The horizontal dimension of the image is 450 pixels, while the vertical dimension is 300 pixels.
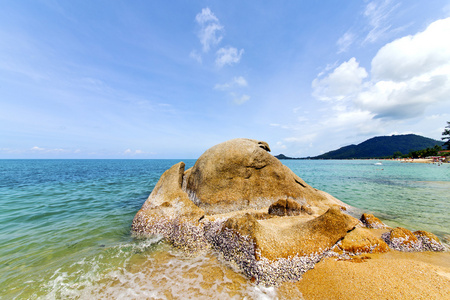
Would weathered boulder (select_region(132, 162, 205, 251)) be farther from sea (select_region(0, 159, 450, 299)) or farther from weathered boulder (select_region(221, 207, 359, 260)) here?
weathered boulder (select_region(221, 207, 359, 260))

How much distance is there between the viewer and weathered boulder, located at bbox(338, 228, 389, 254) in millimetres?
5383

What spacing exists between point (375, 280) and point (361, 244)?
156cm

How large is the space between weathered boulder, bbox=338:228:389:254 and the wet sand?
288 millimetres

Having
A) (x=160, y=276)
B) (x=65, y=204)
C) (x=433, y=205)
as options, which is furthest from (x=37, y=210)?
(x=433, y=205)

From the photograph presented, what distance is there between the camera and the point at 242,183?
9.23 meters

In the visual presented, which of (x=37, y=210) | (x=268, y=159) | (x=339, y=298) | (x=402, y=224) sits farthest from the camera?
(x=37, y=210)

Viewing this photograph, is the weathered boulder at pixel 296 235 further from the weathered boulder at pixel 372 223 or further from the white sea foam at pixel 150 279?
the weathered boulder at pixel 372 223

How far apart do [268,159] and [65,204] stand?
14741 mm

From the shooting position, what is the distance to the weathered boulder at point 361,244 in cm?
538

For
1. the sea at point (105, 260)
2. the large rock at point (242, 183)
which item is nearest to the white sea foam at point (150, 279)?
the sea at point (105, 260)

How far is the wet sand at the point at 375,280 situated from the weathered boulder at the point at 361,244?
0.94 ft

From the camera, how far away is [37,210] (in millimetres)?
11320

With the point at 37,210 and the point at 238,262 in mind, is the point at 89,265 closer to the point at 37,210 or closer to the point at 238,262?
the point at 238,262

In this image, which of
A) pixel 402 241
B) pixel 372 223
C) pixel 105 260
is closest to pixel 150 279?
pixel 105 260
